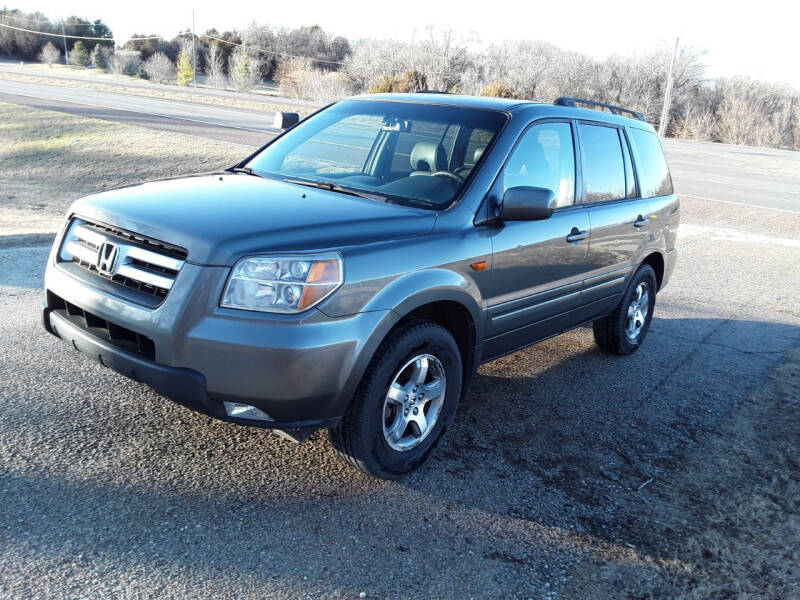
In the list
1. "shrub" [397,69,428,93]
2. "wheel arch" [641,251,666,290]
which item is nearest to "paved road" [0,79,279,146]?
"shrub" [397,69,428,93]

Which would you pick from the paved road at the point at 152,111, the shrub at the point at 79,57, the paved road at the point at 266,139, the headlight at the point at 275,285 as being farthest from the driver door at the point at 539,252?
the shrub at the point at 79,57

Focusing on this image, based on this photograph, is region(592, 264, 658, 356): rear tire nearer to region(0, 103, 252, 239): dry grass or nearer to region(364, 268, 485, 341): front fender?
region(364, 268, 485, 341): front fender

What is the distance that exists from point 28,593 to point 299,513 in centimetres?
112

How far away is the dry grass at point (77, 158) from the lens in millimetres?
12453

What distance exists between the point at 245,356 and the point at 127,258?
0.84 metres

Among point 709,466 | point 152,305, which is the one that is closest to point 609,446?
point 709,466

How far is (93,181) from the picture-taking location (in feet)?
45.9

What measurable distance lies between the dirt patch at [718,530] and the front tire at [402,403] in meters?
1.03

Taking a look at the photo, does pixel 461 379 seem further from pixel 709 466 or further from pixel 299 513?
pixel 709 466

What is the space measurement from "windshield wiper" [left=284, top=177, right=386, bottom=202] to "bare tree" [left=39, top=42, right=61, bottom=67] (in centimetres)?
7597

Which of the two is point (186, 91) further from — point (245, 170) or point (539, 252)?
point (539, 252)

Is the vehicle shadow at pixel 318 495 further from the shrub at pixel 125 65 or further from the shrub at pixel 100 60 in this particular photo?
the shrub at pixel 100 60

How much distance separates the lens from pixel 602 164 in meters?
5.18

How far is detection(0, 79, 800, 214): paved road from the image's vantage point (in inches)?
715
